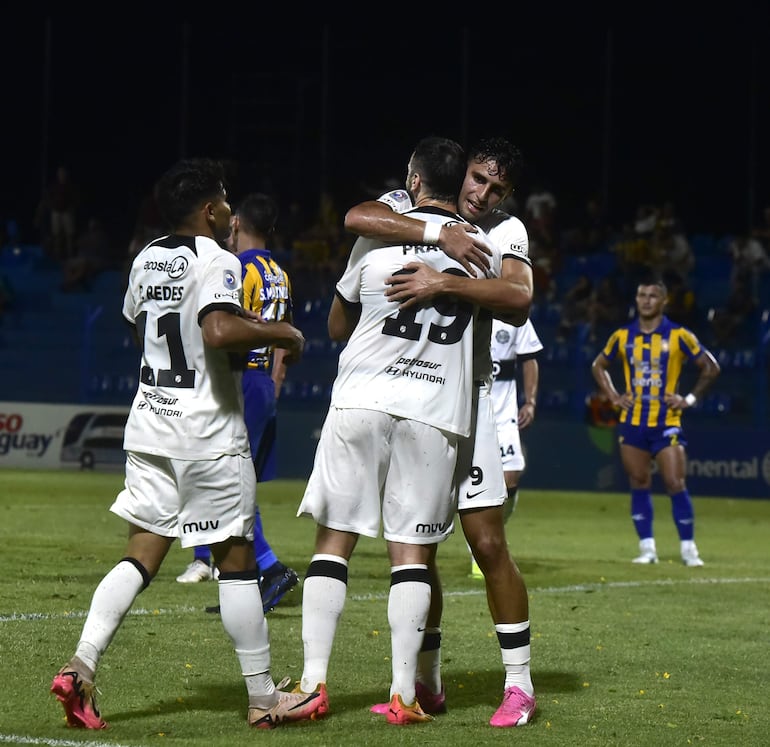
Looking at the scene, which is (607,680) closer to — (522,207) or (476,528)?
(476,528)

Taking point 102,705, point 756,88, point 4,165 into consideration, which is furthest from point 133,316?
point 4,165

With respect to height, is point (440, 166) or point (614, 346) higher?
point (440, 166)

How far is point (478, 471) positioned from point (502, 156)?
A: 1.18 m

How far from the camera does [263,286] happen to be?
27.2 feet

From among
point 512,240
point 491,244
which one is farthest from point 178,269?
point 512,240

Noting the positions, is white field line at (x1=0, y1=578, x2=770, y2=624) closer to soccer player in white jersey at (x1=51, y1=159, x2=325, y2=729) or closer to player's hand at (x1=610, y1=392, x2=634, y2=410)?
player's hand at (x1=610, y1=392, x2=634, y2=410)

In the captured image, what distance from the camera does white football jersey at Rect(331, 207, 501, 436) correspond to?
17.4ft

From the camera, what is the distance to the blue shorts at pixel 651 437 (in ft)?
40.4

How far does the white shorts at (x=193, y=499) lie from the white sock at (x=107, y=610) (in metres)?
0.18

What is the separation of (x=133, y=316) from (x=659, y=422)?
25.1ft

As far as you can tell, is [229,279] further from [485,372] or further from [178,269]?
[485,372]

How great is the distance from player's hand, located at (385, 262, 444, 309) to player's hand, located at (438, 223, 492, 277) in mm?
91

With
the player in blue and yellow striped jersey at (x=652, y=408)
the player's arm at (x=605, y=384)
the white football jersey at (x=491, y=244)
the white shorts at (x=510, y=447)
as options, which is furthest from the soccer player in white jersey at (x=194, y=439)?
the player's arm at (x=605, y=384)

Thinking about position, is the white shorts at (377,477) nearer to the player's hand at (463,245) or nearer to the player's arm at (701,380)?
the player's hand at (463,245)
